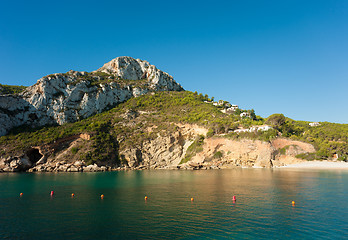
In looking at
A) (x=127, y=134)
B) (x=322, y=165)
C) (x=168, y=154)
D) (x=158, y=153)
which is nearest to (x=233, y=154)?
(x=168, y=154)

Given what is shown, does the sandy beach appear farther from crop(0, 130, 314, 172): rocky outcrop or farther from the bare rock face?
the bare rock face

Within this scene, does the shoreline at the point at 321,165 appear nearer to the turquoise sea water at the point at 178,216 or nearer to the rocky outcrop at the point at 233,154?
the rocky outcrop at the point at 233,154

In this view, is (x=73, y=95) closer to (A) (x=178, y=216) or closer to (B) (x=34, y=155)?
(B) (x=34, y=155)

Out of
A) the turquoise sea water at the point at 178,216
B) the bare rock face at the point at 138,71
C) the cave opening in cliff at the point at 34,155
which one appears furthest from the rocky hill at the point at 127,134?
the turquoise sea water at the point at 178,216

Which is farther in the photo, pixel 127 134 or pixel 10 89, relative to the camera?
pixel 10 89

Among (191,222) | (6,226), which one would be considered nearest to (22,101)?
A: (6,226)

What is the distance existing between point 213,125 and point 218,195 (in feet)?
202

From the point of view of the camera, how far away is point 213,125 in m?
87.3

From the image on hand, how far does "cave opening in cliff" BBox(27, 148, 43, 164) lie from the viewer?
7530 centimetres

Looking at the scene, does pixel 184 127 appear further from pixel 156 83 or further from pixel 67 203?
pixel 67 203

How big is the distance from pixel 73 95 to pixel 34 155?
30668mm

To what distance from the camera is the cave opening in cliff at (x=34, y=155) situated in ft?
247

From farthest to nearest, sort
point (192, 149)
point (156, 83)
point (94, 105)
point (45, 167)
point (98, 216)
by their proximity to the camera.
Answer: point (156, 83) < point (94, 105) < point (192, 149) < point (45, 167) < point (98, 216)

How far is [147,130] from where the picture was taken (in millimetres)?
92625
